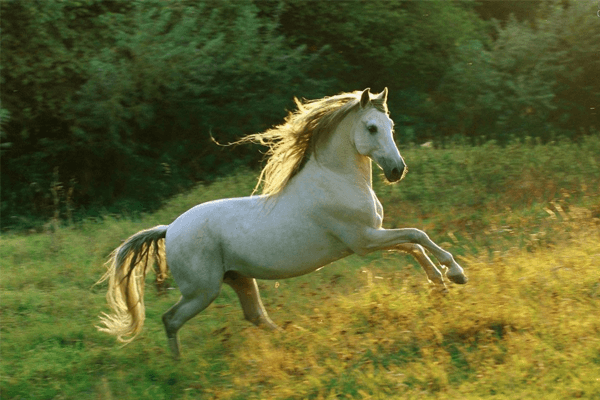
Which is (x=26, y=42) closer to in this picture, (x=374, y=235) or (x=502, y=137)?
(x=502, y=137)

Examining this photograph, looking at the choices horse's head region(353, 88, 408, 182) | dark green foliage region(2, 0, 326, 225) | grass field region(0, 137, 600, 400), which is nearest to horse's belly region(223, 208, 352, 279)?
grass field region(0, 137, 600, 400)

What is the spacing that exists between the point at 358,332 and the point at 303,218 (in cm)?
106

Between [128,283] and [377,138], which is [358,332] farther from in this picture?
[128,283]

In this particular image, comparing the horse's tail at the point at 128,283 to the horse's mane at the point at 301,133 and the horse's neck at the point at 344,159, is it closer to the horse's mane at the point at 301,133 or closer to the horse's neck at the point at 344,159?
the horse's mane at the point at 301,133

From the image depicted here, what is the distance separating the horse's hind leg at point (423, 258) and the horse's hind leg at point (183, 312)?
1.62m

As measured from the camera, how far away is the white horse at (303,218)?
19.6 ft

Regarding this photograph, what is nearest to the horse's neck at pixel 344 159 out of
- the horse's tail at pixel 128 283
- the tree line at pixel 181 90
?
the horse's tail at pixel 128 283

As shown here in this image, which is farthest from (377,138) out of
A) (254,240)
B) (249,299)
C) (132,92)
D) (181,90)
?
(181,90)

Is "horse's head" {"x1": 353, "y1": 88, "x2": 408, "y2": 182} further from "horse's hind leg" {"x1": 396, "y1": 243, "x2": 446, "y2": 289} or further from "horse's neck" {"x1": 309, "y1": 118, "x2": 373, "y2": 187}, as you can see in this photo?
"horse's hind leg" {"x1": 396, "y1": 243, "x2": 446, "y2": 289}

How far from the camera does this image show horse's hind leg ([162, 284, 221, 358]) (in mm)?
6426

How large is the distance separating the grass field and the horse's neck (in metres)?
1.17

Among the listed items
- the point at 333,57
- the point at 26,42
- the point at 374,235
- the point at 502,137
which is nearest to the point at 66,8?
the point at 26,42

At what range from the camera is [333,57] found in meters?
18.7

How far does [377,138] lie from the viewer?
5922 millimetres
